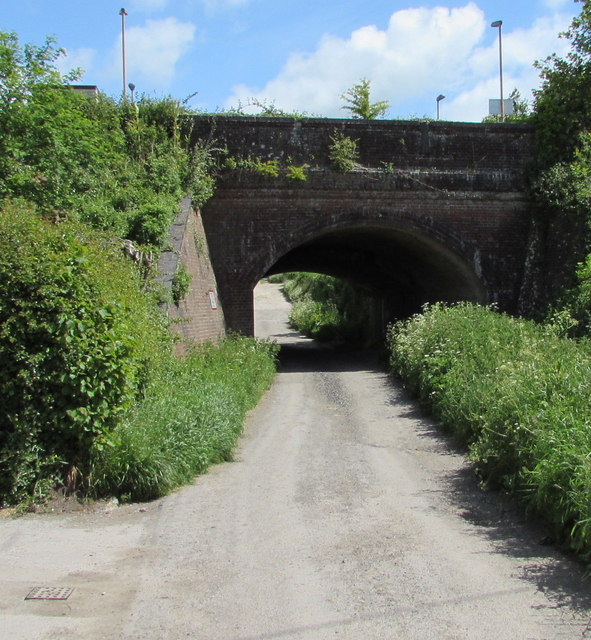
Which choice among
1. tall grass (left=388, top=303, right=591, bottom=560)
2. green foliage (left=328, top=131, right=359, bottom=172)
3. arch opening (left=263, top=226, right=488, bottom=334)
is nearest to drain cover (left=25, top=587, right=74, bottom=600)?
tall grass (left=388, top=303, right=591, bottom=560)

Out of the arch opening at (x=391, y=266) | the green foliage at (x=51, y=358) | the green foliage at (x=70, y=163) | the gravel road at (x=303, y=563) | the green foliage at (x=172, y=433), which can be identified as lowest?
the gravel road at (x=303, y=563)

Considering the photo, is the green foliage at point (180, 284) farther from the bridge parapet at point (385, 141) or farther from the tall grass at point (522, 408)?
the bridge parapet at point (385, 141)

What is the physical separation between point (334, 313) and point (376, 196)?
18.1 m

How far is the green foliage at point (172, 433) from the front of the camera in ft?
20.7

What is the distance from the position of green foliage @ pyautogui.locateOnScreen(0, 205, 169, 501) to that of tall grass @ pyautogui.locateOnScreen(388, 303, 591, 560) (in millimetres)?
3775

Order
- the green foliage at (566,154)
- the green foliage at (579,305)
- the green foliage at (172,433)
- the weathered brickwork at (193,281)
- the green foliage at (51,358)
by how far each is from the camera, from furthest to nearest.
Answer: the green foliage at (566,154), the green foliage at (579,305), the weathered brickwork at (193,281), the green foliage at (172,433), the green foliage at (51,358)

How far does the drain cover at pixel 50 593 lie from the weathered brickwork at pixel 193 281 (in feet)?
19.7

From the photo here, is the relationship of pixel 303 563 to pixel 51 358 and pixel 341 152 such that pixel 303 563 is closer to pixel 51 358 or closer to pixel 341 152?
pixel 51 358

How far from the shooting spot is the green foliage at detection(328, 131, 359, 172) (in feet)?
50.5

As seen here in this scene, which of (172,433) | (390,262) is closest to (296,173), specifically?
(390,262)

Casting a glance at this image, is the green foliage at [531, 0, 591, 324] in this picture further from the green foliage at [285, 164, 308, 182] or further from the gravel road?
the gravel road

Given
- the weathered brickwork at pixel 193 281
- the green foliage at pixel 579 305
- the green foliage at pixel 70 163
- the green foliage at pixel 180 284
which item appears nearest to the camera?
the green foliage at pixel 70 163

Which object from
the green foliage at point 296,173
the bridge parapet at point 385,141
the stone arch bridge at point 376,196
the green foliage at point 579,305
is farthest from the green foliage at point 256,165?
the green foliage at point 579,305

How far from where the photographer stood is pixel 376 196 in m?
15.7
